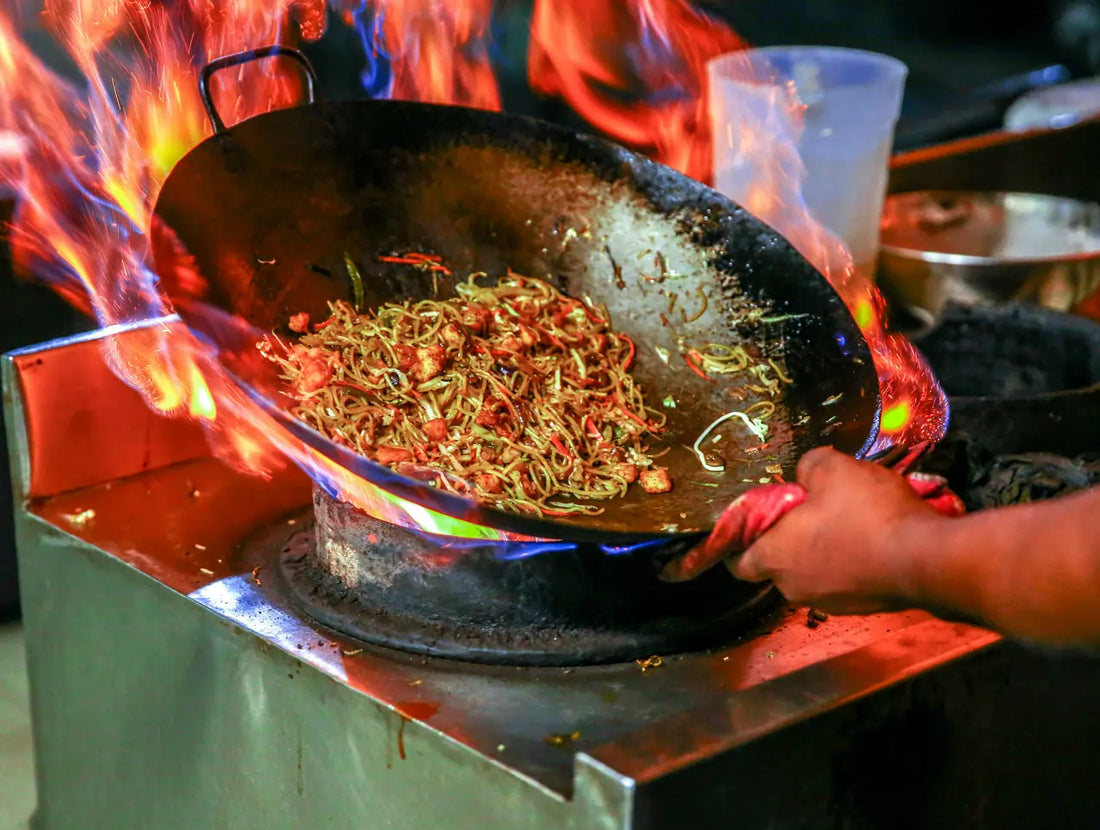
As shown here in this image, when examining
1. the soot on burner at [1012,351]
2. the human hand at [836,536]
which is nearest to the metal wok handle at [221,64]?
the human hand at [836,536]

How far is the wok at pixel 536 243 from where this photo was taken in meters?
2.09

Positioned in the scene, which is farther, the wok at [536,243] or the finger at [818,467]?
the wok at [536,243]

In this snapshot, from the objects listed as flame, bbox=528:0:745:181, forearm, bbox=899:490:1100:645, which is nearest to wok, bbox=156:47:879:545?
forearm, bbox=899:490:1100:645

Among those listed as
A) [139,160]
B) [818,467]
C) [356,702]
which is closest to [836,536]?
[818,467]

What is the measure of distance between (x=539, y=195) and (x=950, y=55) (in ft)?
29.0

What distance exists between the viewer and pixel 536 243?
257 cm

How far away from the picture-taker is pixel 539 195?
256 cm

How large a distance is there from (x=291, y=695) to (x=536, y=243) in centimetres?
112

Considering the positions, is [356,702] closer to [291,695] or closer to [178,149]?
[291,695]

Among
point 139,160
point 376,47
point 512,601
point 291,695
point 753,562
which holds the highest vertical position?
point 376,47

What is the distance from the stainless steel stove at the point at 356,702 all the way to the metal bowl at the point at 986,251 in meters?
1.41

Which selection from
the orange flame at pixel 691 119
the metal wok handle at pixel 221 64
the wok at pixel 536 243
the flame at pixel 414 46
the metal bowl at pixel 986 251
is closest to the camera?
the wok at pixel 536 243

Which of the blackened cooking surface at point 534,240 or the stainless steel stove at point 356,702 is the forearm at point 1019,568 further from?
the blackened cooking surface at point 534,240

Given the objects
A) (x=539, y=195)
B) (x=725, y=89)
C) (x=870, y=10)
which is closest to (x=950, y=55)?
(x=870, y=10)
